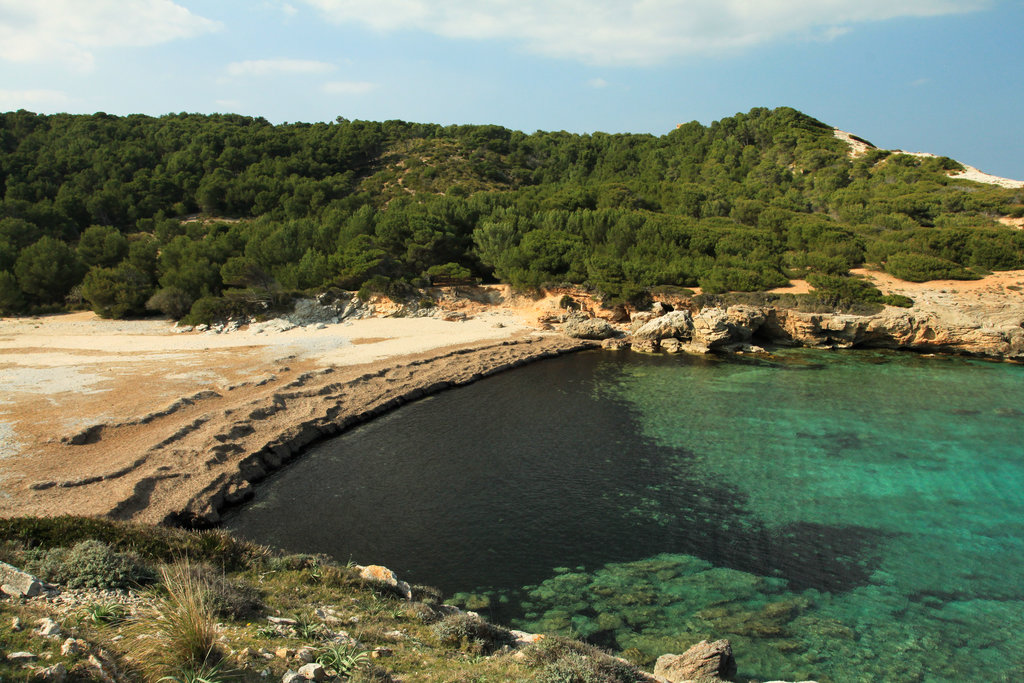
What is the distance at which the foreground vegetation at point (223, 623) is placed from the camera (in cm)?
473

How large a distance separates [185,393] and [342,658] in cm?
1493

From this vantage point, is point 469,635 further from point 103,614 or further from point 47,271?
point 47,271

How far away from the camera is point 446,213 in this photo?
36438mm

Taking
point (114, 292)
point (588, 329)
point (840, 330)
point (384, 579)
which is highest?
point (840, 330)

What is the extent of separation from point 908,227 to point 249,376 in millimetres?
37640

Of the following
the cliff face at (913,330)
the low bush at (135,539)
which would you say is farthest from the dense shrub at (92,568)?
the cliff face at (913,330)

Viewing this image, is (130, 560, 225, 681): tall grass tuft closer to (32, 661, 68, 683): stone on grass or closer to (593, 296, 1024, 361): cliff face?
(32, 661, 68, 683): stone on grass

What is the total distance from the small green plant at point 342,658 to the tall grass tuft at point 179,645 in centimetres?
93

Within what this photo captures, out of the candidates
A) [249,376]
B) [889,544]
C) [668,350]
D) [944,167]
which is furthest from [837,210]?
[249,376]

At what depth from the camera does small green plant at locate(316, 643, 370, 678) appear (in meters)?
5.27

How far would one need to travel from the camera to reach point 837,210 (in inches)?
1649

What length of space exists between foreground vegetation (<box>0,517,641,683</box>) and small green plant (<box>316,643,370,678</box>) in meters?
0.02

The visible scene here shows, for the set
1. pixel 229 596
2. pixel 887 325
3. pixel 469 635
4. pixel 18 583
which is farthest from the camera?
pixel 887 325

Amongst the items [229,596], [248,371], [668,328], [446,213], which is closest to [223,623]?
[229,596]
